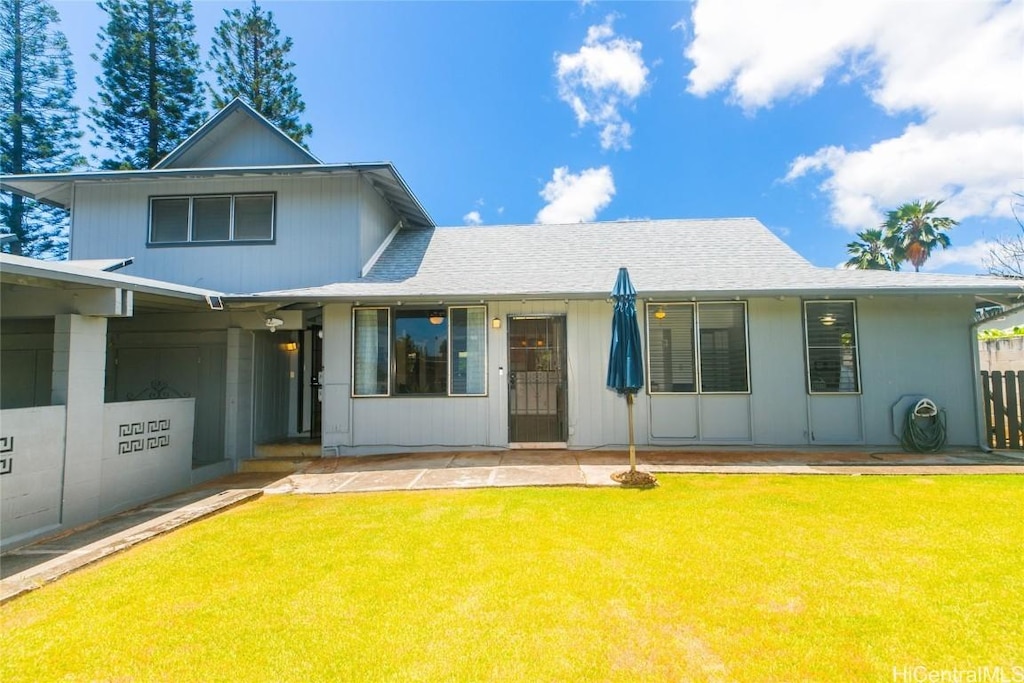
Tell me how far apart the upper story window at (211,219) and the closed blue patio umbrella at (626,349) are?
6.80 meters

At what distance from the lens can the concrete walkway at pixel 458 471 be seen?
168 inches

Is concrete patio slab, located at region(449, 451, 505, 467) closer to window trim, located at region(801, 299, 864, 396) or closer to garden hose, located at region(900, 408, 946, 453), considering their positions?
window trim, located at region(801, 299, 864, 396)

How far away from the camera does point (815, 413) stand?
7.15m

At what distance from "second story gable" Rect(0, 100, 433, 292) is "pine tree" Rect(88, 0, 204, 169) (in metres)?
10.5

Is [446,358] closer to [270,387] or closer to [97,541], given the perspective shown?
[270,387]

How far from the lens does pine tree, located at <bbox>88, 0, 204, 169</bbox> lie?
16.1 m

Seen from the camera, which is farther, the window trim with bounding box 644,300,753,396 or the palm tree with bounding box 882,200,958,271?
the palm tree with bounding box 882,200,958,271

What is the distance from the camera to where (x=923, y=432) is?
679 cm

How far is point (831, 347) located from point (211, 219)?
38.0ft

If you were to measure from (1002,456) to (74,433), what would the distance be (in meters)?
12.0

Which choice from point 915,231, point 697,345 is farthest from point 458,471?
point 915,231

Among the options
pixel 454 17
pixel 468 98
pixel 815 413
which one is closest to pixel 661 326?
pixel 815 413

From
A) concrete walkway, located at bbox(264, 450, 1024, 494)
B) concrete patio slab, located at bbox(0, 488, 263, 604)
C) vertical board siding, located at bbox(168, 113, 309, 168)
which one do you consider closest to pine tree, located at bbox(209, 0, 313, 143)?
vertical board siding, located at bbox(168, 113, 309, 168)

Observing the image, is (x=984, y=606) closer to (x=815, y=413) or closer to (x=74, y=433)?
(x=815, y=413)
